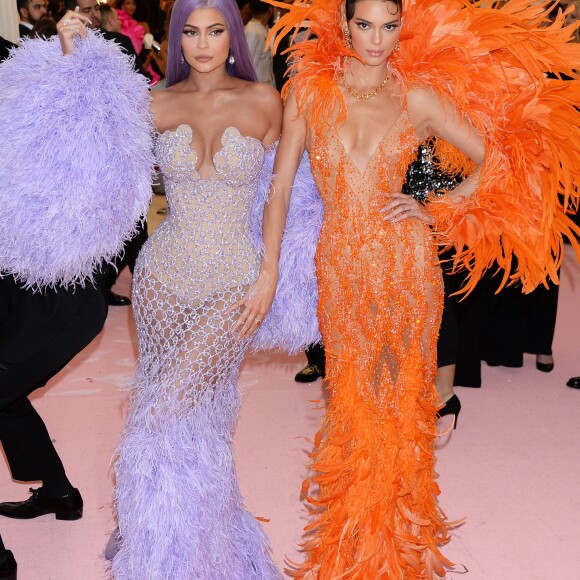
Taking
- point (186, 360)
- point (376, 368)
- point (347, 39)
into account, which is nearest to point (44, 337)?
point (186, 360)

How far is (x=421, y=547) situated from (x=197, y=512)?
2.36 ft

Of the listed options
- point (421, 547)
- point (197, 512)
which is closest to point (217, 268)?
point (197, 512)

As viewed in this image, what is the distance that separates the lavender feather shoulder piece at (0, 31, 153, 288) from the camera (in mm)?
2359

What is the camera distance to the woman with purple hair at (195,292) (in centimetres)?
252

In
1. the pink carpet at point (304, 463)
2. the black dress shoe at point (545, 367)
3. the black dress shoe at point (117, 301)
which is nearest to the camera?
the pink carpet at point (304, 463)

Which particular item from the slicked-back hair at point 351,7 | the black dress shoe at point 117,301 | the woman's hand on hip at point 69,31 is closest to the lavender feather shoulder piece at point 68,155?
the woman's hand on hip at point 69,31

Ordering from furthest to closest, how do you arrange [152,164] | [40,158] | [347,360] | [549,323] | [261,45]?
[261,45], [549,323], [347,360], [152,164], [40,158]

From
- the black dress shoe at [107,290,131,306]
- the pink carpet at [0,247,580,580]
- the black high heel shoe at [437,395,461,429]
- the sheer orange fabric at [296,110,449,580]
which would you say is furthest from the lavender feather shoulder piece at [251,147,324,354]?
the black dress shoe at [107,290,131,306]

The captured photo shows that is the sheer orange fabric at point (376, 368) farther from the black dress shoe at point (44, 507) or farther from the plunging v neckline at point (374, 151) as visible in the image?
the black dress shoe at point (44, 507)

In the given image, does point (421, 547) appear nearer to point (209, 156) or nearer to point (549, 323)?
point (209, 156)

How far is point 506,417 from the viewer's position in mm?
4414

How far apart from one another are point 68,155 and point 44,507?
1.57 m

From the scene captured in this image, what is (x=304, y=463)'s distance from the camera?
3.86 m

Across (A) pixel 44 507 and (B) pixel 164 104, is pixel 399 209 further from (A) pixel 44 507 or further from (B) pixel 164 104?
(A) pixel 44 507
